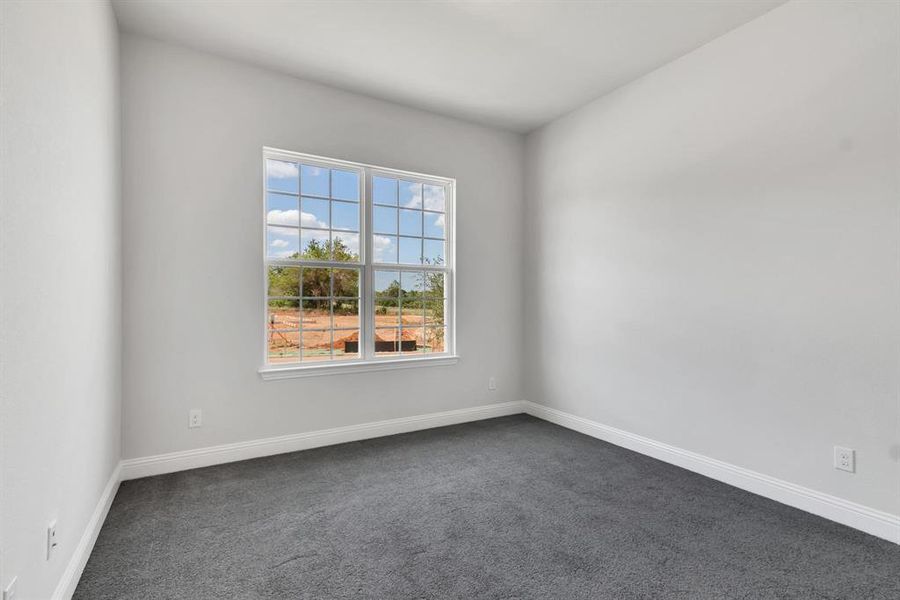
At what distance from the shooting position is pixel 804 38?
2.52 m

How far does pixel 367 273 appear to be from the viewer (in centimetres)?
382

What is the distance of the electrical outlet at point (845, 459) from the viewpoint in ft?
7.66

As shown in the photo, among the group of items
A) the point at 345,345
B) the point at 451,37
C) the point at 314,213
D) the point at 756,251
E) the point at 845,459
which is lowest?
the point at 845,459

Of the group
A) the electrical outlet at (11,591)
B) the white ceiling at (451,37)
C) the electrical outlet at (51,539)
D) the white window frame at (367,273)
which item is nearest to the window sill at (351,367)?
the white window frame at (367,273)

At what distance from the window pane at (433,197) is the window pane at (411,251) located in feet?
1.16

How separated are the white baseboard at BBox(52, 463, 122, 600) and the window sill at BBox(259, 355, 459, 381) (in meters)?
1.09

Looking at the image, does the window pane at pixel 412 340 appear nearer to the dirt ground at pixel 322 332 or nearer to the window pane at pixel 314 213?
the dirt ground at pixel 322 332

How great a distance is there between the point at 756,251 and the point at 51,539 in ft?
11.9

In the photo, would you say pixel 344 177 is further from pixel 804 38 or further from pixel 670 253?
pixel 804 38

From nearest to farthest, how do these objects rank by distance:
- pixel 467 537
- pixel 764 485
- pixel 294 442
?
pixel 467 537, pixel 764 485, pixel 294 442

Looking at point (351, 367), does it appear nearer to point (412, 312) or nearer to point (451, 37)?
point (412, 312)

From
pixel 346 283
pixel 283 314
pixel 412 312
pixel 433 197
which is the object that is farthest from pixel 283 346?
pixel 433 197

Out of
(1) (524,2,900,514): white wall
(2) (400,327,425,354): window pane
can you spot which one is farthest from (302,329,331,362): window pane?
(1) (524,2,900,514): white wall

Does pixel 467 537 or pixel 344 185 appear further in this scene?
→ pixel 344 185
